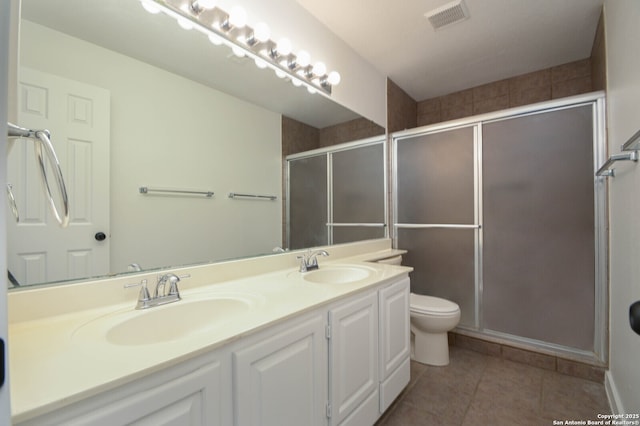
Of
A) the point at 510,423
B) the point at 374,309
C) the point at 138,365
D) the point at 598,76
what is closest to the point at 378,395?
the point at 374,309

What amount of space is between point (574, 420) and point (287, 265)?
1729mm

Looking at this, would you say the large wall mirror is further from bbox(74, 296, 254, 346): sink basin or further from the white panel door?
bbox(74, 296, 254, 346): sink basin

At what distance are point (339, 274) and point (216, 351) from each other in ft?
3.54

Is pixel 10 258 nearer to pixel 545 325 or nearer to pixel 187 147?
pixel 187 147

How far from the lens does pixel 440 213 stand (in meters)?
2.30

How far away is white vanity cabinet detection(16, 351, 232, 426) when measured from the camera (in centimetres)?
52

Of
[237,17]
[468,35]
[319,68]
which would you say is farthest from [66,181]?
[468,35]

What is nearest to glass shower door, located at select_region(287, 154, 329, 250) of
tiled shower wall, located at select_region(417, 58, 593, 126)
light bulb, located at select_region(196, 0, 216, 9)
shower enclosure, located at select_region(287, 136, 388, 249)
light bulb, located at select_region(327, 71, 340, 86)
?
shower enclosure, located at select_region(287, 136, 388, 249)

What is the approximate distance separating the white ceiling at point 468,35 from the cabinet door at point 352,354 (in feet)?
5.98

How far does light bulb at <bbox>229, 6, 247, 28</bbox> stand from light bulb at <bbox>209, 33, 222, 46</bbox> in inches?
3.9

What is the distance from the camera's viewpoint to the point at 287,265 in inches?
64.1

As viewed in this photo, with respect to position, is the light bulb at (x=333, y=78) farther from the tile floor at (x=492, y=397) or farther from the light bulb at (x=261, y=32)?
the tile floor at (x=492, y=397)

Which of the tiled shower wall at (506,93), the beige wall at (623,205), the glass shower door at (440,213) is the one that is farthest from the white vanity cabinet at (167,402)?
the tiled shower wall at (506,93)

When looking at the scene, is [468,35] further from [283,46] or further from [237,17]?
[237,17]
